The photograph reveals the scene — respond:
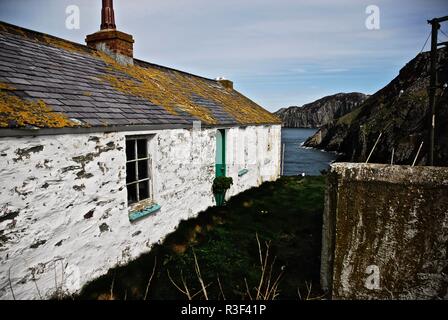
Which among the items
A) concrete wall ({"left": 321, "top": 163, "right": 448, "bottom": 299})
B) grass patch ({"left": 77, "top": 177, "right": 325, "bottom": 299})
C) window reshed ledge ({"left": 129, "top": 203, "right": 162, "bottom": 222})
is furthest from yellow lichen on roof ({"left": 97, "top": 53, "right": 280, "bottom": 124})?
concrete wall ({"left": 321, "top": 163, "right": 448, "bottom": 299})

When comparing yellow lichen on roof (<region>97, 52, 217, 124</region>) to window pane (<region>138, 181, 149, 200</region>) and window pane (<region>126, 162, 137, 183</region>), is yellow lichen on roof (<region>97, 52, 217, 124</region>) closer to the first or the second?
window pane (<region>126, 162, 137, 183</region>)

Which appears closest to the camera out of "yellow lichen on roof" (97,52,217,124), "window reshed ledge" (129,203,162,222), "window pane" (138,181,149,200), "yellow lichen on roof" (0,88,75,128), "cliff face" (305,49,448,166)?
"yellow lichen on roof" (0,88,75,128)

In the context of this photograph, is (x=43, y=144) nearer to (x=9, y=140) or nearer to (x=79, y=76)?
(x=9, y=140)

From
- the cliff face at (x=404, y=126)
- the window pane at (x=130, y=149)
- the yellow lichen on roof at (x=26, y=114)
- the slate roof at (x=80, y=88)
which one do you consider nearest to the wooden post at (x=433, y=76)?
the slate roof at (x=80, y=88)

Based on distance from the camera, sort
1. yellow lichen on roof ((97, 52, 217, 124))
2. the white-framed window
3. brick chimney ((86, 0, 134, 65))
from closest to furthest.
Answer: the white-framed window, yellow lichen on roof ((97, 52, 217, 124)), brick chimney ((86, 0, 134, 65))

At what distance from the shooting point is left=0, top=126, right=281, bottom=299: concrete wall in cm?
365

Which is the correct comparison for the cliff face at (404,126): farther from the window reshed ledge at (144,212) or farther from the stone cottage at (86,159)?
the window reshed ledge at (144,212)

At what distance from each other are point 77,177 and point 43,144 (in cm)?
75

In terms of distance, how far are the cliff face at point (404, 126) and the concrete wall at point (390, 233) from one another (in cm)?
1866

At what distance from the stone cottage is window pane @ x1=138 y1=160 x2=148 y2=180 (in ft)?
0.08

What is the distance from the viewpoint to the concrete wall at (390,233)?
345cm

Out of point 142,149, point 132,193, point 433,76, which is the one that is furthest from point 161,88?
point 433,76
